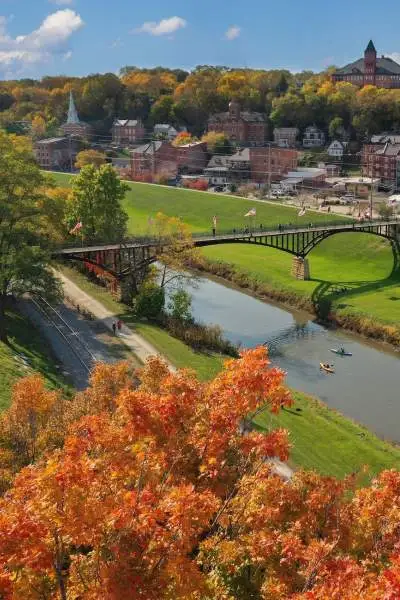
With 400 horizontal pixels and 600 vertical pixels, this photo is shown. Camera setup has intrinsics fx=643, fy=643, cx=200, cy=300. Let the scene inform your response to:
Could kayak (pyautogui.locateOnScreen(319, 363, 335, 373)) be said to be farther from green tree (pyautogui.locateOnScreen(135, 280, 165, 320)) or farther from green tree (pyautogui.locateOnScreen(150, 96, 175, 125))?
green tree (pyautogui.locateOnScreen(150, 96, 175, 125))

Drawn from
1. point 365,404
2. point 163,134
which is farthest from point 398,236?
point 163,134

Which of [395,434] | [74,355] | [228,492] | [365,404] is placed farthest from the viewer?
[74,355]

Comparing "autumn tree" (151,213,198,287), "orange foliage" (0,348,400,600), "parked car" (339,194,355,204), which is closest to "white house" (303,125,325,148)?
"parked car" (339,194,355,204)

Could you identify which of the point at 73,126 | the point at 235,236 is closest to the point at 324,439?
the point at 235,236

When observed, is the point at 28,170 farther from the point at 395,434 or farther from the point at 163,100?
the point at 163,100

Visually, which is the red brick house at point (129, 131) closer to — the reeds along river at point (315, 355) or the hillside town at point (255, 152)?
the hillside town at point (255, 152)

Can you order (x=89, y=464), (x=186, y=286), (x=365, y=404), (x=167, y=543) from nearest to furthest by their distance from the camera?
1. (x=167, y=543)
2. (x=89, y=464)
3. (x=365, y=404)
4. (x=186, y=286)

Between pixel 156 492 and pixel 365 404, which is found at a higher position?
pixel 156 492

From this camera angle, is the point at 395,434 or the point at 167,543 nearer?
the point at 167,543

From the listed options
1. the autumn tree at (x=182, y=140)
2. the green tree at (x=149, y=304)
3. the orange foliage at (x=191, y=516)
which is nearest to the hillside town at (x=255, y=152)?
the autumn tree at (x=182, y=140)
